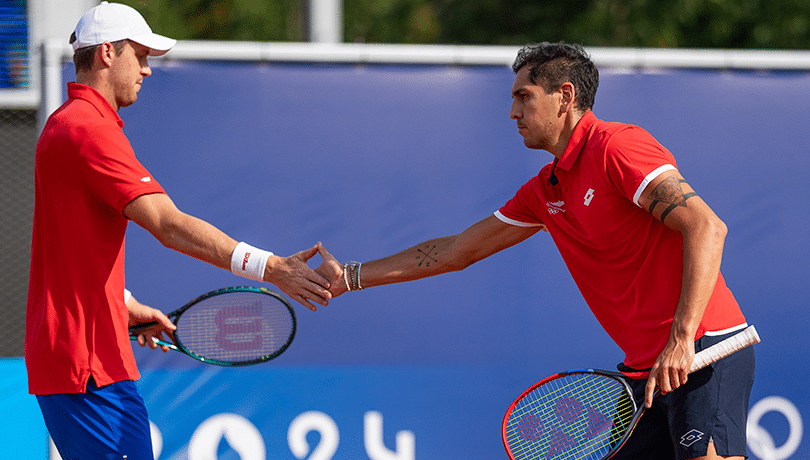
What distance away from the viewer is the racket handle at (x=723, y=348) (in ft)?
9.12

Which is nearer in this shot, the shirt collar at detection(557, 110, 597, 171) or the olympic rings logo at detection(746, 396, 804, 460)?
the shirt collar at detection(557, 110, 597, 171)

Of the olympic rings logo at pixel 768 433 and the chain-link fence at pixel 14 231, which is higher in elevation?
the chain-link fence at pixel 14 231

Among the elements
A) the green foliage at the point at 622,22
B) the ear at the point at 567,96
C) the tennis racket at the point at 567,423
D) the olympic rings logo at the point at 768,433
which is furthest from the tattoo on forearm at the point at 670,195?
the green foliage at the point at 622,22

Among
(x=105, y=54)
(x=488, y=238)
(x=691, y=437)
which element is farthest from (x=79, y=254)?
(x=691, y=437)

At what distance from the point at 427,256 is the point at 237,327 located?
3.16ft

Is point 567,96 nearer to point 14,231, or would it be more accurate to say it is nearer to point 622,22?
point 14,231

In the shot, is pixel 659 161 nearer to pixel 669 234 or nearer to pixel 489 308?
pixel 669 234

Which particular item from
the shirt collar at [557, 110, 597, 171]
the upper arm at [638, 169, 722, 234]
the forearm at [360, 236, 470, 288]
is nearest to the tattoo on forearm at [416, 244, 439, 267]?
the forearm at [360, 236, 470, 288]

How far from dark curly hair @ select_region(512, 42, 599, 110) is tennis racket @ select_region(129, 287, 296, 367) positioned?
1498 mm

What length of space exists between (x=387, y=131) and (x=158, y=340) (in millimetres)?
2016

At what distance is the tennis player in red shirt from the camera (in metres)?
2.71

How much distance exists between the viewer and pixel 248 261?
9.96 feet

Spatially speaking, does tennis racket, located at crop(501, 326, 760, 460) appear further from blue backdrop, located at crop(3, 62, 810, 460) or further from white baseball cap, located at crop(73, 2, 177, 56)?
white baseball cap, located at crop(73, 2, 177, 56)

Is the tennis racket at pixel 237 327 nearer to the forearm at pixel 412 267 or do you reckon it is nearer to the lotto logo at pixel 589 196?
the forearm at pixel 412 267
